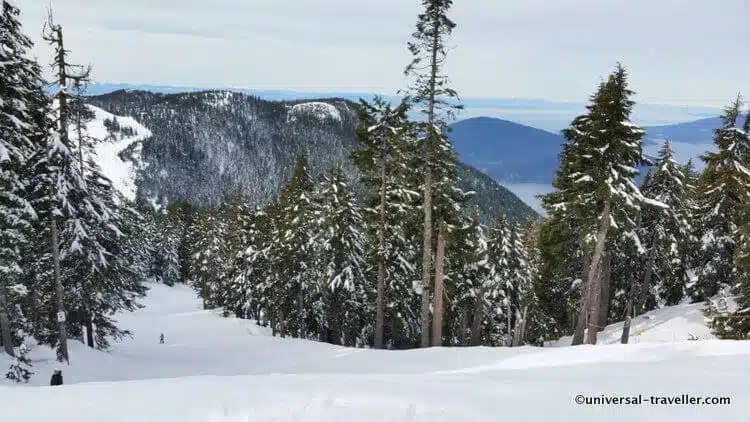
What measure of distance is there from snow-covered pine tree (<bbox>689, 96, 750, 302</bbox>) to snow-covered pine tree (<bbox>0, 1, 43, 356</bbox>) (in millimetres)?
30973

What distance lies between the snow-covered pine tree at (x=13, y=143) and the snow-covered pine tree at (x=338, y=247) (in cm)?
1479

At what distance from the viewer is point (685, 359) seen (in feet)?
38.4

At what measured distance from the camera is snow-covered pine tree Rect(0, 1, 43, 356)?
50.9 feet

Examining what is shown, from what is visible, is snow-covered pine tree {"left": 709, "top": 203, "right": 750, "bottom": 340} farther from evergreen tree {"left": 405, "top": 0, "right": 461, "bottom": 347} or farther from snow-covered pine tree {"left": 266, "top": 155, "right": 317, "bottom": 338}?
snow-covered pine tree {"left": 266, "top": 155, "right": 317, "bottom": 338}

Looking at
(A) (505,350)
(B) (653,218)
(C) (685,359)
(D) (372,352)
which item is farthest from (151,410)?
(B) (653,218)

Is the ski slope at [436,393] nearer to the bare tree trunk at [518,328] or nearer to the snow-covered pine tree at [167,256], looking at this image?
the bare tree trunk at [518,328]

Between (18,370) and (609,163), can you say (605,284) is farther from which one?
(18,370)

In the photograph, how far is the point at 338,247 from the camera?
28094 mm

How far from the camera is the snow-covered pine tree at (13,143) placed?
610 inches

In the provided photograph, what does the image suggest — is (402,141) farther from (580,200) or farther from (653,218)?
(653,218)

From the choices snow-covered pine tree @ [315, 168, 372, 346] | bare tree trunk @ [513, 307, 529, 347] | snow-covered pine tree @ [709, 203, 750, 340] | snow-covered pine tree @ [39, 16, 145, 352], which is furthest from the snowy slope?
snow-covered pine tree @ [39, 16, 145, 352]

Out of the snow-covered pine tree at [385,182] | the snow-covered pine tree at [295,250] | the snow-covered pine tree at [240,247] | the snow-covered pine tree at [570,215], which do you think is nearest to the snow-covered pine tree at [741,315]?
the snow-covered pine tree at [570,215]

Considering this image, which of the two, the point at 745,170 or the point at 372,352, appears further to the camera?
the point at 745,170

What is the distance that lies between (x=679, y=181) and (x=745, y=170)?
4.00 metres
